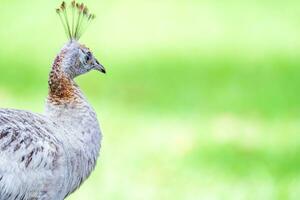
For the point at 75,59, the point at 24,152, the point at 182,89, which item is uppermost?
the point at 75,59

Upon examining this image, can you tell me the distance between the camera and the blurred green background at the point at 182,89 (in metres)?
9.63

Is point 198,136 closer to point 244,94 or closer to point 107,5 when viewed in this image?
point 244,94

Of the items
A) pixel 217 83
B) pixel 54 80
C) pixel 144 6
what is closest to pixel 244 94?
pixel 217 83

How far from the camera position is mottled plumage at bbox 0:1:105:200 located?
6.24 m

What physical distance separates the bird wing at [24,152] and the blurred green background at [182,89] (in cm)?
230

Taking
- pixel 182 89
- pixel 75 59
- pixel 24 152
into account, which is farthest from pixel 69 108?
pixel 182 89

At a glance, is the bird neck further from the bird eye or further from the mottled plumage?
the bird eye

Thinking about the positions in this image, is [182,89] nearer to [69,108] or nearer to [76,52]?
[76,52]

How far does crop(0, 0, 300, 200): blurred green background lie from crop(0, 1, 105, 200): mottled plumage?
1.89 meters

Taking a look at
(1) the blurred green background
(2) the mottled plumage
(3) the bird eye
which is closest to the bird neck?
(2) the mottled plumage

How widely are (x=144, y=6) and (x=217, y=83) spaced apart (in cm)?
362

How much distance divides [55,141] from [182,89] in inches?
266

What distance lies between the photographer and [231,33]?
1585 cm

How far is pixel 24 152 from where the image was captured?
20.6 ft
